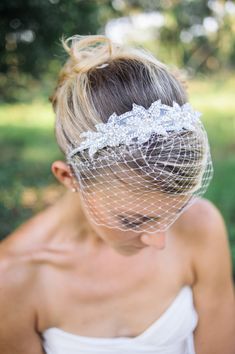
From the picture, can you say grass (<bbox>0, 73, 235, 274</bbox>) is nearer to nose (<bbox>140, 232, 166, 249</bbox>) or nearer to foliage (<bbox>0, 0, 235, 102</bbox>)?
foliage (<bbox>0, 0, 235, 102</bbox>)

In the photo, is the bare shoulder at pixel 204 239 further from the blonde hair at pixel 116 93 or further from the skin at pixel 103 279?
the blonde hair at pixel 116 93

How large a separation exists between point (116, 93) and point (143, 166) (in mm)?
234

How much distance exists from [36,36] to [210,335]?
2210 millimetres

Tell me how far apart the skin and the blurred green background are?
2.12ft

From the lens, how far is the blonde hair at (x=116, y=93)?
169cm

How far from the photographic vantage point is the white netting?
166 centimetres

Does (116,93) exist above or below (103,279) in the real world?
above

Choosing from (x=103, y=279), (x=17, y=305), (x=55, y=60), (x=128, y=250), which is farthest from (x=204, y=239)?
(x=55, y=60)

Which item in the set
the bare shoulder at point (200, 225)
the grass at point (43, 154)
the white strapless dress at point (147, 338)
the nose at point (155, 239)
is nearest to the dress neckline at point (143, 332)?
the white strapless dress at point (147, 338)

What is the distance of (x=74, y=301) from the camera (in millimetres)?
2230

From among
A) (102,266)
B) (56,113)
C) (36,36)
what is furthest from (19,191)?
(56,113)

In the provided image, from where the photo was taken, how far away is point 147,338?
7.36 feet

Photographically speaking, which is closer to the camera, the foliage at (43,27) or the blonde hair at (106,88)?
the blonde hair at (106,88)

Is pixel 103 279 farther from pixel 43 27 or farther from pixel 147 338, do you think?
pixel 43 27
